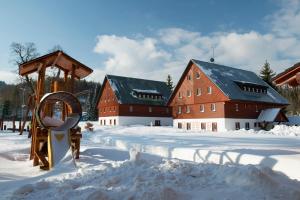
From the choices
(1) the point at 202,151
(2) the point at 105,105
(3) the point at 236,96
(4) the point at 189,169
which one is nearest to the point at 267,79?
(3) the point at 236,96

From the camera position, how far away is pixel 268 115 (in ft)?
132

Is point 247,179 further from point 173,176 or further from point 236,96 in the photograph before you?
point 236,96

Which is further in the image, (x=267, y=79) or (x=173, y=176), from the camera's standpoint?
(x=267, y=79)

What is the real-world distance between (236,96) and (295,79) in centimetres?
2780

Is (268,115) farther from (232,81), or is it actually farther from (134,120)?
(134,120)

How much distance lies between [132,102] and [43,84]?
38.1 meters

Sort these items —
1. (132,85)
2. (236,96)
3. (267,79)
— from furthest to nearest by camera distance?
(267,79)
(132,85)
(236,96)

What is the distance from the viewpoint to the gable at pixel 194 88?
39.3 meters

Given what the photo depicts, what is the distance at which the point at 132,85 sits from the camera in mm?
54469

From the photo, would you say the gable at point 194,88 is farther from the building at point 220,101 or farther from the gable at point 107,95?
the gable at point 107,95

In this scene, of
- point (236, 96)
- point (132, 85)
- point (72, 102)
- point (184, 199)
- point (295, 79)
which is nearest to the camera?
point (184, 199)

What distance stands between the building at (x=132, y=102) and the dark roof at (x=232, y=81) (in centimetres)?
1365

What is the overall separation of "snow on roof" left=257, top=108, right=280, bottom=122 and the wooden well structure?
30.9 m

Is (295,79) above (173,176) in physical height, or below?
above
